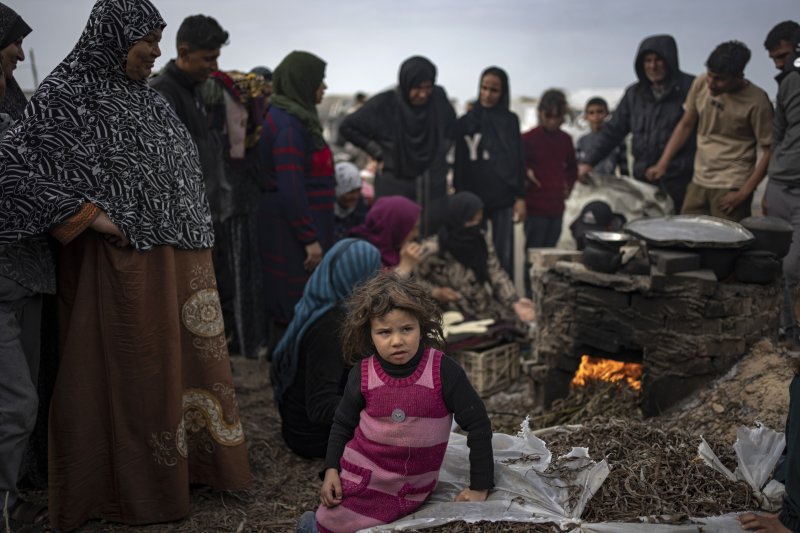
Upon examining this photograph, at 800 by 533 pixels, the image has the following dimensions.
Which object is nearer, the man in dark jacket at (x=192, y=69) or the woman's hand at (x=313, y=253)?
the man in dark jacket at (x=192, y=69)

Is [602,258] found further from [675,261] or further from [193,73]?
[193,73]

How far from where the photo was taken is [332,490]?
8.05ft

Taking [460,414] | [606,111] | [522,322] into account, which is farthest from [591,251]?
[606,111]

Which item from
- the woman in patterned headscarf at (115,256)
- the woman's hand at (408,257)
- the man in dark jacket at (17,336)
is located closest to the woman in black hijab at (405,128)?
the woman's hand at (408,257)

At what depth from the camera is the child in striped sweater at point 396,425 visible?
240 cm

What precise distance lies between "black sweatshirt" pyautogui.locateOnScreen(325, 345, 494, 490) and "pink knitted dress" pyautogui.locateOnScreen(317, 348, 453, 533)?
0.02 m

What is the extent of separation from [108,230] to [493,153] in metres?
4.33

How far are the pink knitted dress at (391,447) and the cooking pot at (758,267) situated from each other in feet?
7.22

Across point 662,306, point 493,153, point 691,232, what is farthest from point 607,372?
point 493,153

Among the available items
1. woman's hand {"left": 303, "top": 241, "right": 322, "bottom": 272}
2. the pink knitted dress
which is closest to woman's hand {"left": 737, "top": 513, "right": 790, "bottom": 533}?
the pink knitted dress

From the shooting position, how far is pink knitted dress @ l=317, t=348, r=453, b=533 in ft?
7.88

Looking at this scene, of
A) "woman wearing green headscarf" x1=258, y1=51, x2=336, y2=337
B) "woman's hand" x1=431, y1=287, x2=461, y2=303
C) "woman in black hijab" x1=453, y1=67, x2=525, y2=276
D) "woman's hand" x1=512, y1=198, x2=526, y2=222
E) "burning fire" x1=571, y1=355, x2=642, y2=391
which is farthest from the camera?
"woman's hand" x1=512, y1=198, x2=526, y2=222

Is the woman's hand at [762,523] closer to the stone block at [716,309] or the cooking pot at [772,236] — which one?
the stone block at [716,309]

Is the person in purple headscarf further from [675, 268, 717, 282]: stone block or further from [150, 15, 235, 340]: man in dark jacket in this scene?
[675, 268, 717, 282]: stone block
